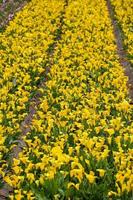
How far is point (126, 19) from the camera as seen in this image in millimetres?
22422

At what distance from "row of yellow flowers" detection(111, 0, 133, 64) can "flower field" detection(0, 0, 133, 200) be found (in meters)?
0.73

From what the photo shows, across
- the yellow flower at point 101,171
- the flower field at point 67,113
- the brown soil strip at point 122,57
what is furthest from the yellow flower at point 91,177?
the brown soil strip at point 122,57

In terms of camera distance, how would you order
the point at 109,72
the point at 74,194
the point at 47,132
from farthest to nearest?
the point at 109,72, the point at 47,132, the point at 74,194

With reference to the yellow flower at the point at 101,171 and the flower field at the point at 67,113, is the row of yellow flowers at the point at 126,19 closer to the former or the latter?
the flower field at the point at 67,113

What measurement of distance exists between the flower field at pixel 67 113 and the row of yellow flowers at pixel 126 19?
732 millimetres

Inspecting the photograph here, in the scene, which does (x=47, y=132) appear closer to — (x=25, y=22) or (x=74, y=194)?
(x=74, y=194)

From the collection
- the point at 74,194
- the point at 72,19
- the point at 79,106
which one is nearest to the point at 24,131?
the point at 79,106

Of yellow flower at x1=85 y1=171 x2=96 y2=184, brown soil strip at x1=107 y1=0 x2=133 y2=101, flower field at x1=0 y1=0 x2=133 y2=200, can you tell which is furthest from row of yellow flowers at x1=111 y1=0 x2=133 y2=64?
yellow flower at x1=85 y1=171 x2=96 y2=184

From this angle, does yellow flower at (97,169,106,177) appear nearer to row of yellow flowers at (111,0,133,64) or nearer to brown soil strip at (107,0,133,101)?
brown soil strip at (107,0,133,101)

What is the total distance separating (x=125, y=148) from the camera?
346 inches

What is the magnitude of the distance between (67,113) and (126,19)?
12.5m

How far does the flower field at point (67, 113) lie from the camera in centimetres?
757

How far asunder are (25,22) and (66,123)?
12.3 meters

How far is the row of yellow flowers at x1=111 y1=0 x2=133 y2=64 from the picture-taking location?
1810 cm
